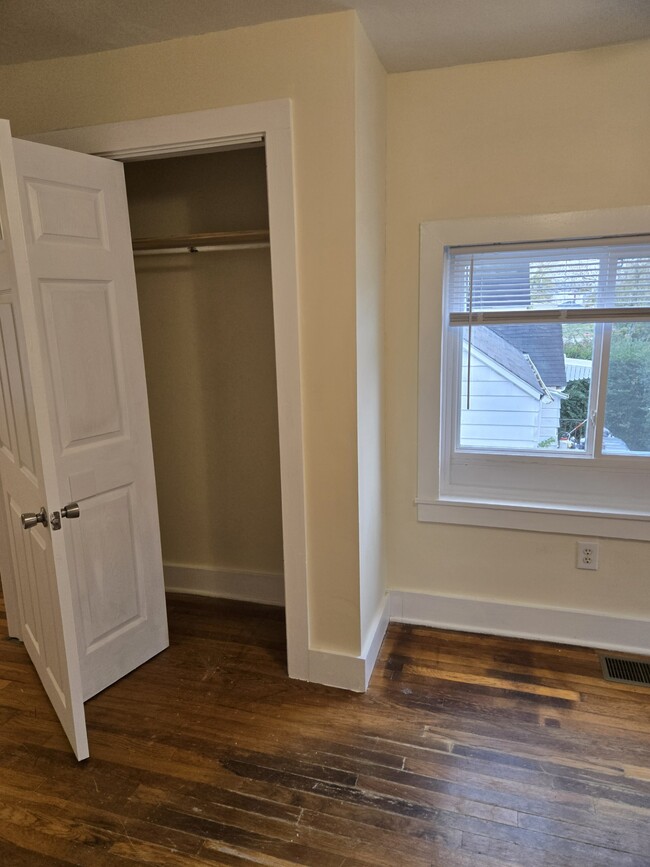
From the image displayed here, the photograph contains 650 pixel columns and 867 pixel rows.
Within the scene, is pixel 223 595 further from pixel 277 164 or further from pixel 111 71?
pixel 111 71

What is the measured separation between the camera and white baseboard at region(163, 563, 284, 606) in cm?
303

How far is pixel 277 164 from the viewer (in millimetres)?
1986

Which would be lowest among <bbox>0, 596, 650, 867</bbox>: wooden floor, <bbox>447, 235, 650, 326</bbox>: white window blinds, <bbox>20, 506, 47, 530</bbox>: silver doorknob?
<bbox>0, 596, 650, 867</bbox>: wooden floor

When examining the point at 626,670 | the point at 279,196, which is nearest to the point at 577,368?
the point at 626,670

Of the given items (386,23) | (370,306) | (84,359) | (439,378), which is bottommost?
(439,378)

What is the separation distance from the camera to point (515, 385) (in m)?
2.53

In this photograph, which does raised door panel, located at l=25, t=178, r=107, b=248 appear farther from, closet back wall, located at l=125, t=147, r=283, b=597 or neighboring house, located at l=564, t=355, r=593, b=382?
neighboring house, located at l=564, t=355, r=593, b=382

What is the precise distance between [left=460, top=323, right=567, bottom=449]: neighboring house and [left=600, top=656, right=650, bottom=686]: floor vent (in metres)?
0.96

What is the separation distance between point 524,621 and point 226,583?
61.0 inches

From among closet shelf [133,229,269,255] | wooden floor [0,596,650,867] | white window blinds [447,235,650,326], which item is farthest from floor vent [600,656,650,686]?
closet shelf [133,229,269,255]

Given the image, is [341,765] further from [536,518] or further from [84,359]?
[84,359]

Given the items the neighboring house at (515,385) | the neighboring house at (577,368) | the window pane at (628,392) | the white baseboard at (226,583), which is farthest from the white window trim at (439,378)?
the white baseboard at (226,583)

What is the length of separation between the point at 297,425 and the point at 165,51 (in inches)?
56.5

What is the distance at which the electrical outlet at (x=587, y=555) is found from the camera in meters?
2.48
